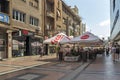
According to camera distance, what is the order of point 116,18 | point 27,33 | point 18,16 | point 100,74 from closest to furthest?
point 100,74 → point 18,16 → point 27,33 → point 116,18

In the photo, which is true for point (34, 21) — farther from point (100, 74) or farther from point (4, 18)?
point (100, 74)

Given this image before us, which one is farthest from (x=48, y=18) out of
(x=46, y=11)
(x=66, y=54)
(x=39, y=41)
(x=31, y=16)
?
(x=66, y=54)

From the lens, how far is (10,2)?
3084 centimetres

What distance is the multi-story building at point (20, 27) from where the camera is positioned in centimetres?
3013

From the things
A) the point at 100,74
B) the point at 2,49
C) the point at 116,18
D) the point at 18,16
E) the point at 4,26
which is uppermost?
the point at 116,18

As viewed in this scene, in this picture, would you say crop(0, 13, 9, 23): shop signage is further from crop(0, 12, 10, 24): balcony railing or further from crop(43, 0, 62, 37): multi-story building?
crop(43, 0, 62, 37): multi-story building

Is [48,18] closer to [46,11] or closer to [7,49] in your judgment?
[46,11]

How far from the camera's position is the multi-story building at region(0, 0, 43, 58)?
98.8 feet

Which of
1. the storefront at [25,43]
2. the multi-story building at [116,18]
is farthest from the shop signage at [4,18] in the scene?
the multi-story building at [116,18]

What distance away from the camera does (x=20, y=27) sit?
111ft

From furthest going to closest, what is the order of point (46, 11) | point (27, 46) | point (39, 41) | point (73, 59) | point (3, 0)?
point (46, 11), point (39, 41), point (27, 46), point (3, 0), point (73, 59)

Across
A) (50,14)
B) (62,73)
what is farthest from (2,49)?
(50,14)

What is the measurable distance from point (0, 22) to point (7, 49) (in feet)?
11.4

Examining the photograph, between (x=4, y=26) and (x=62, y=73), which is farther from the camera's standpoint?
(x=4, y=26)
